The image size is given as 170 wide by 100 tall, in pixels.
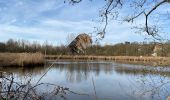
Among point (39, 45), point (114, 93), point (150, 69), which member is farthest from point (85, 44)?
point (39, 45)

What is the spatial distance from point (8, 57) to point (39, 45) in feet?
86.8

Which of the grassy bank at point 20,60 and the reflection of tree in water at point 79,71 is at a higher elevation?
the grassy bank at point 20,60

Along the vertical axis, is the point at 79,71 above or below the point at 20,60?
below

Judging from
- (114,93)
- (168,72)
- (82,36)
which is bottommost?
(114,93)

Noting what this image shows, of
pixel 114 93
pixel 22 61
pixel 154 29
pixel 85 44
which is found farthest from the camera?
pixel 22 61

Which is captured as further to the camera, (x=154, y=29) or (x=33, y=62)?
(x=33, y=62)

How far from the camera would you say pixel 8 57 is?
24.5m

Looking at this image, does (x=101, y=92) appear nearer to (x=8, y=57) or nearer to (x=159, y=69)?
(x=159, y=69)

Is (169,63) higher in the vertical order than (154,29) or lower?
lower

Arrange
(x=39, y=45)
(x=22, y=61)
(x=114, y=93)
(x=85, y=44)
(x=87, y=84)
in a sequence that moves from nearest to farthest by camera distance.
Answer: (x=85, y=44), (x=114, y=93), (x=87, y=84), (x=22, y=61), (x=39, y=45)

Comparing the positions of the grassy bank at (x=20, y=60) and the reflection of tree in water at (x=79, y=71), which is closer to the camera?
the reflection of tree in water at (x=79, y=71)

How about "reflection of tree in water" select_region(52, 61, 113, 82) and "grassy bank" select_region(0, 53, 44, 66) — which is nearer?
"reflection of tree in water" select_region(52, 61, 113, 82)

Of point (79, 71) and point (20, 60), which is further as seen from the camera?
point (20, 60)

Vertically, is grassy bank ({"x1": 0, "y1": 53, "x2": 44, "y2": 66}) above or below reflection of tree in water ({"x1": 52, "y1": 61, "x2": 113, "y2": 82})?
above
